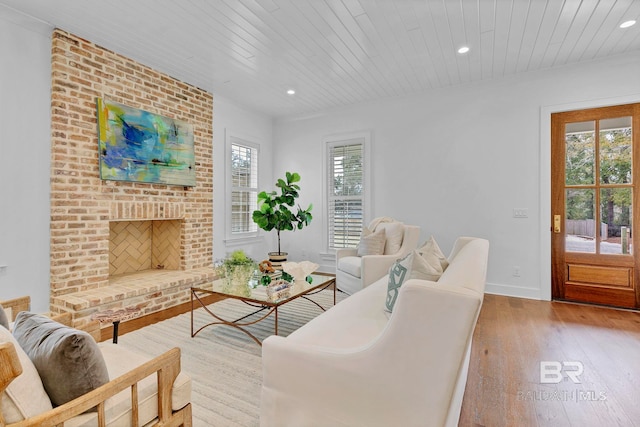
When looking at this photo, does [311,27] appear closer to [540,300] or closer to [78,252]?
[78,252]

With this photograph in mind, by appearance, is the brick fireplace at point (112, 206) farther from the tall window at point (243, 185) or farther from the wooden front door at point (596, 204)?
the wooden front door at point (596, 204)

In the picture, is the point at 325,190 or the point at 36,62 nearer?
the point at 36,62

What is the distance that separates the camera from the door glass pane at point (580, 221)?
3.63m

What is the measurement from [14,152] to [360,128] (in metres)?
4.09

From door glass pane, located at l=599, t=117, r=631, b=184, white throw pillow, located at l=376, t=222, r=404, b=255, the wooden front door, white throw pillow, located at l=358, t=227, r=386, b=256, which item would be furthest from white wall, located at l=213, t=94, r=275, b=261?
door glass pane, located at l=599, t=117, r=631, b=184

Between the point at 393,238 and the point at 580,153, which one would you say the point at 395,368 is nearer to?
the point at 393,238

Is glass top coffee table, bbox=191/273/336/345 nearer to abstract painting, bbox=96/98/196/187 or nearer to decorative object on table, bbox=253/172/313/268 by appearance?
abstract painting, bbox=96/98/196/187

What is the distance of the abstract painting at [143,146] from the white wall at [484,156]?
96.5 inches

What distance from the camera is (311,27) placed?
114 inches

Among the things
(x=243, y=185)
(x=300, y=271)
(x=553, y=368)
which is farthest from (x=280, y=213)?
(x=553, y=368)

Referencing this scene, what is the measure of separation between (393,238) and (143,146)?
10.2 ft

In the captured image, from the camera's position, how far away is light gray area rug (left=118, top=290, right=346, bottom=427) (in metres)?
1.77

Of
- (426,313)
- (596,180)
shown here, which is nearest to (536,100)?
(596,180)

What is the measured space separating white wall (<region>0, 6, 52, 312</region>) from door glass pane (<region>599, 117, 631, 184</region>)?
5.77 metres
